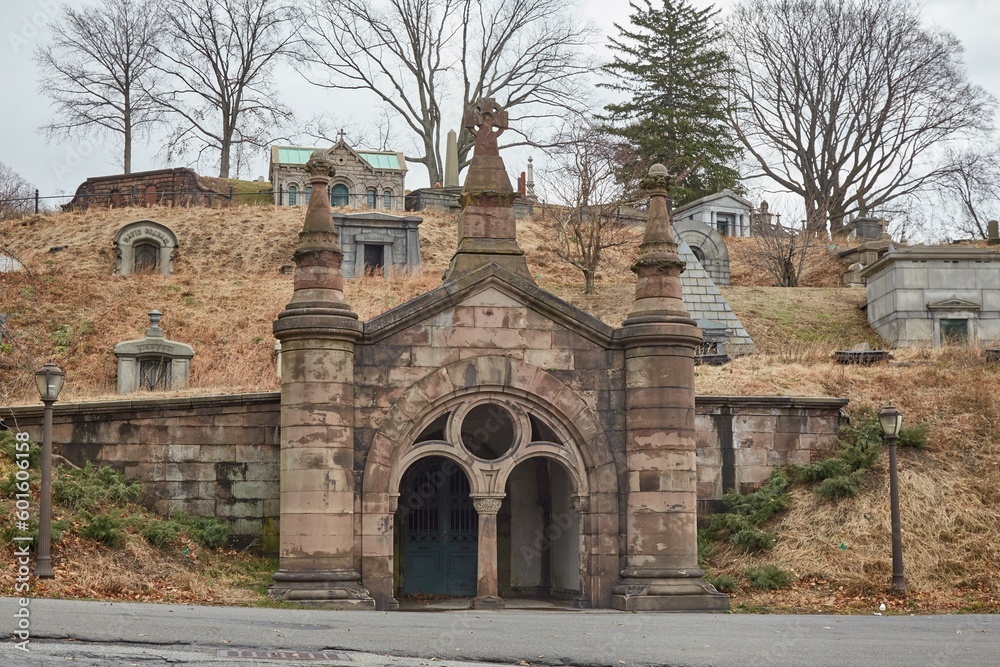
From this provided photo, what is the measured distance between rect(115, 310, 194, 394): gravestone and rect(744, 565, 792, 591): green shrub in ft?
46.9

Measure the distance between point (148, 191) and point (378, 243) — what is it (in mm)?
14578

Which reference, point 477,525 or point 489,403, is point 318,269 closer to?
point 489,403

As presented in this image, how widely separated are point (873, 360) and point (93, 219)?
28968 mm

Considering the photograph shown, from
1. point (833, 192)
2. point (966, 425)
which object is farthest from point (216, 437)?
point (833, 192)

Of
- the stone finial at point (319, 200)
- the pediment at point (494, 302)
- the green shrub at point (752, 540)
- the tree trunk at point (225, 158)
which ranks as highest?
the tree trunk at point (225, 158)

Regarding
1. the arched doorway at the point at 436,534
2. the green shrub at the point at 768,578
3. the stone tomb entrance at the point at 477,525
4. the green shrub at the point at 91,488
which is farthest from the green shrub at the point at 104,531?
the green shrub at the point at 768,578

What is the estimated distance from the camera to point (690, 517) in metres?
16.8

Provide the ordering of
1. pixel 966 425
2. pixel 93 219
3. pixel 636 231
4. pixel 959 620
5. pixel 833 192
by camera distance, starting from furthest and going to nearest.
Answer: pixel 833 192 → pixel 636 231 → pixel 93 219 → pixel 966 425 → pixel 959 620

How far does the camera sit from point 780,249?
4375 cm

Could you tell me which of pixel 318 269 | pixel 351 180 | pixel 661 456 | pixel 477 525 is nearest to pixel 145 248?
pixel 351 180

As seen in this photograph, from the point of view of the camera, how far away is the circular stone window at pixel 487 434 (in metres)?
19.5

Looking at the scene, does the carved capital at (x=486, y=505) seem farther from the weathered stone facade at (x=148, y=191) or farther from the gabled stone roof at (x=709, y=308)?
the weathered stone facade at (x=148, y=191)

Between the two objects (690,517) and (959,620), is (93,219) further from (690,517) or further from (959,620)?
(959,620)

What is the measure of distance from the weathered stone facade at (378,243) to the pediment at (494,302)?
21.2 metres
